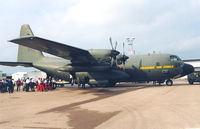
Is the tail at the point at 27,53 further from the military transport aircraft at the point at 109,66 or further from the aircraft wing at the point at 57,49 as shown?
the aircraft wing at the point at 57,49

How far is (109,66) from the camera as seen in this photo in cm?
2017

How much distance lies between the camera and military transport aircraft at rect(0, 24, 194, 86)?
18.5 meters

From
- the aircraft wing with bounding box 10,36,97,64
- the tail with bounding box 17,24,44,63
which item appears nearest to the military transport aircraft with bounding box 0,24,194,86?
the aircraft wing with bounding box 10,36,97,64

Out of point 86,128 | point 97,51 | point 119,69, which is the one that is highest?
point 97,51

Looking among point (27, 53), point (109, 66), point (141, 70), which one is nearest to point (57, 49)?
point (109, 66)

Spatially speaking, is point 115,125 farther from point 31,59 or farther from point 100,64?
point 31,59

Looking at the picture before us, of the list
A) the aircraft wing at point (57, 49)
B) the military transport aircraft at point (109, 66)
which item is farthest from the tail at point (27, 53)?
the aircraft wing at point (57, 49)

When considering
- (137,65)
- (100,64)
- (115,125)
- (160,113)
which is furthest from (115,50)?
(115,125)

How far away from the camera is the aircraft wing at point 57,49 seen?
50.6 ft

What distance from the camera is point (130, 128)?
575 centimetres

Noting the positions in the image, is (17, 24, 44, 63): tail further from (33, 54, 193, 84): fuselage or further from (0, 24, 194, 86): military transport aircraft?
(33, 54, 193, 84): fuselage

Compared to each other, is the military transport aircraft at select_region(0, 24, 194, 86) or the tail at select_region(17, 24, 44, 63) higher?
the tail at select_region(17, 24, 44, 63)

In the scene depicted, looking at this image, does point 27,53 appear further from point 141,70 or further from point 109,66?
point 141,70

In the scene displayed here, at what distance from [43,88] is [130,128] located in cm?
1726
